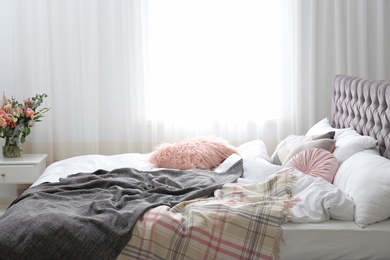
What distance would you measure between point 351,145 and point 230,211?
0.96m

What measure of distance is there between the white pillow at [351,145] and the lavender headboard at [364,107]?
0.06 meters

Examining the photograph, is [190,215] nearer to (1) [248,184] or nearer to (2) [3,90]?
(1) [248,184]

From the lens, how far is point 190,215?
2.91 meters

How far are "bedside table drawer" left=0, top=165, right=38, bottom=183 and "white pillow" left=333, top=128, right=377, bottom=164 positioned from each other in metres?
2.24

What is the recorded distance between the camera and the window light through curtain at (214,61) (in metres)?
5.21

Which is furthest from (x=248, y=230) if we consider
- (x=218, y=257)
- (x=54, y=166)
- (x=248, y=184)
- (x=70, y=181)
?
(x=54, y=166)

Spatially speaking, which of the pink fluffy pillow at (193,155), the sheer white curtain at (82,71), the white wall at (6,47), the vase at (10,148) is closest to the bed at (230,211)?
the pink fluffy pillow at (193,155)

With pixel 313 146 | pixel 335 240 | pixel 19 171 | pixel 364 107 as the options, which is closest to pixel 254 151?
pixel 313 146

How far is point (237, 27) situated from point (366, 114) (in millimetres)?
1731

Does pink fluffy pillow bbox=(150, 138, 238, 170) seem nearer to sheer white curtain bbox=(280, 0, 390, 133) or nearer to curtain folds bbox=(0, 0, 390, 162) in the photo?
curtain folds bbox=(0, 0, 390, 162)

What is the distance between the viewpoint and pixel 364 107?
3805mm

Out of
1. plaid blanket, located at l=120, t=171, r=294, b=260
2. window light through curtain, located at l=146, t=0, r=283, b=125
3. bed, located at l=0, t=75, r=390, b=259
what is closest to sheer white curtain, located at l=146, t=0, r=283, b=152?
window light through curtain, located at l=146, t=0, r=283, b=125

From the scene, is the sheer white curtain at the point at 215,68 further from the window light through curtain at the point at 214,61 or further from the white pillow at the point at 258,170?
the white pillow at the point at 258,170

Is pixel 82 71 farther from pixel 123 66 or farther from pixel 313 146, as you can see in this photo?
pixel 313 146
